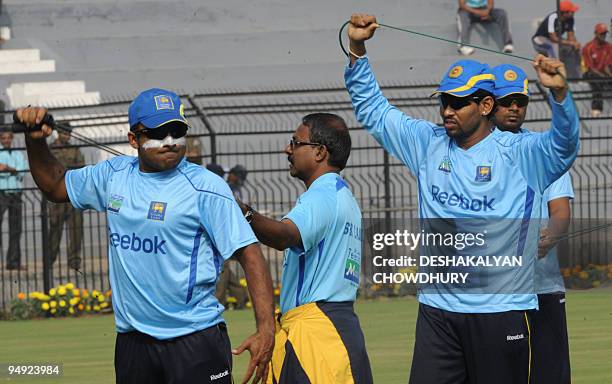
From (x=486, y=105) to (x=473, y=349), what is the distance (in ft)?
3.89

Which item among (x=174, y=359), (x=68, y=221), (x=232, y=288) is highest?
(x=68, y=221)

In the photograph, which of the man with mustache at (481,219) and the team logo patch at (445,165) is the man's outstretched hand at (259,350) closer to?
the man with mustache at (481,219)

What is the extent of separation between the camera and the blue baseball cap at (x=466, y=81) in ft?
21.0

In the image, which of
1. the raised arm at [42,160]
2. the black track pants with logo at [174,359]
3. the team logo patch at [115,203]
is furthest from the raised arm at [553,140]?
the raised arm at [42,160]

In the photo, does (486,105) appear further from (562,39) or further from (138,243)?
(562,39)

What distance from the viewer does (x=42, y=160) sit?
617cm

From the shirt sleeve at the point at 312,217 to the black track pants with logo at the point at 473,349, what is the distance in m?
0.87

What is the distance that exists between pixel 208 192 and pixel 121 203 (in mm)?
413

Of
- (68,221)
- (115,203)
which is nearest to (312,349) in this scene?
(115,203)

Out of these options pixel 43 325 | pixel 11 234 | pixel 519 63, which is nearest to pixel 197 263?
pixel 43 325

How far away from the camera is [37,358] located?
11844 millimetres

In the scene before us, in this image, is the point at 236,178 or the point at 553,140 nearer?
the point at 553,140

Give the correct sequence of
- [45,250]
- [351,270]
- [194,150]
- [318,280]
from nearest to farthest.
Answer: [318,280], [351,270], [194,150], [45,250]

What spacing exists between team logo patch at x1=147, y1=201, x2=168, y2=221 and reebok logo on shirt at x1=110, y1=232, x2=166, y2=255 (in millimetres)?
88
